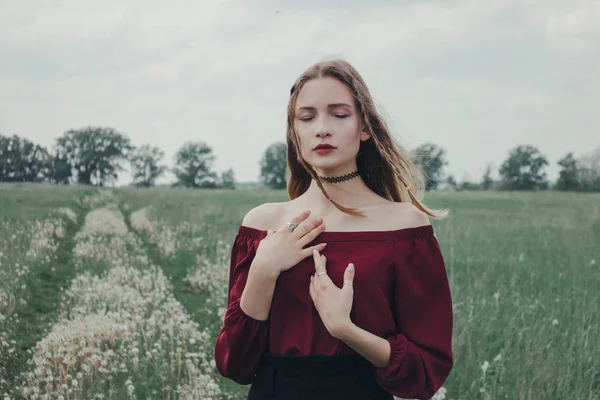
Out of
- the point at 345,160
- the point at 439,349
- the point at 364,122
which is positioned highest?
the point at 364,122

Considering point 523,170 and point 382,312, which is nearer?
point 382,312

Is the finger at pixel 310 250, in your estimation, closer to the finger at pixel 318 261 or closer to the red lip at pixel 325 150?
the finger at pixel 318 261

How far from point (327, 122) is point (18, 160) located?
7.76 metres

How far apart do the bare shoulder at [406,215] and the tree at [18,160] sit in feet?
24.5

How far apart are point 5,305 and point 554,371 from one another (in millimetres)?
5445

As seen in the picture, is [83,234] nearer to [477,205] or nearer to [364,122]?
[364,122]

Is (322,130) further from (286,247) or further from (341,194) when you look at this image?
(286,247)

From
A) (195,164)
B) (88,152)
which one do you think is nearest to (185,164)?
(195,164)

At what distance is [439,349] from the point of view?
6.38 feet

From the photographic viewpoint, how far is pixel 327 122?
2.03m

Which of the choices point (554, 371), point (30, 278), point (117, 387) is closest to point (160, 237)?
point (30, 278)

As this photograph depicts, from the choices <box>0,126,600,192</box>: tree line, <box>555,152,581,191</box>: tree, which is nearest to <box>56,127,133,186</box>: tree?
<box>0,126,600,192</box>: tree line

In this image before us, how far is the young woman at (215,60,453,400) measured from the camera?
1908 mm

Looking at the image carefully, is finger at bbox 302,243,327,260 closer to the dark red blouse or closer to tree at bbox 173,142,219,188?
the dark red blouse
